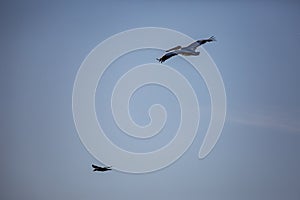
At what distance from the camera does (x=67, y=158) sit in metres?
2.33

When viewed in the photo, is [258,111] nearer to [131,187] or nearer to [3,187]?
[131,187]

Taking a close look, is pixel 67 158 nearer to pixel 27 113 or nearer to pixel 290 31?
pixel 27 113

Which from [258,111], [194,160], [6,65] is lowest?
[194,160]

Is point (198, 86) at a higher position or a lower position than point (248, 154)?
higher

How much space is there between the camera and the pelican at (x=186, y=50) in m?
2.34

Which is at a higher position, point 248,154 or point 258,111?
point 258,111

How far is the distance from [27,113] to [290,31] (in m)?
1.85

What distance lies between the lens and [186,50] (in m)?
2.34

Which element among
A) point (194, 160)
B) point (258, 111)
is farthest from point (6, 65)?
point (258, 111)

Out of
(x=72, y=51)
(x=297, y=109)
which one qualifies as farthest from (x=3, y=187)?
(x=297, y=109)


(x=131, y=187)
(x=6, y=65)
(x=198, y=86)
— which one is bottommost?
(x=131, y=187)

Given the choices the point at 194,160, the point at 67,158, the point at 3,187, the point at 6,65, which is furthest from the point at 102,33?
the point at 3,187

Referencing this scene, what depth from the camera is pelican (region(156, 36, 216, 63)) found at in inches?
92.2

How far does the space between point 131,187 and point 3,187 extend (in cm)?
87
